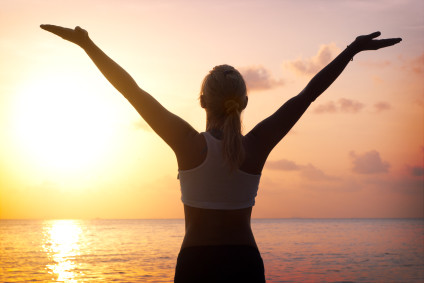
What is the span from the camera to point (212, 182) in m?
2.18

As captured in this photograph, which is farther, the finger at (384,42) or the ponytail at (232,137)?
the finger at (384,42)

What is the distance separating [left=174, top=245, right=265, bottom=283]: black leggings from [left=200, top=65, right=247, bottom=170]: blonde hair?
426mm

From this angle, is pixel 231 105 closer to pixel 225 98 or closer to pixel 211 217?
pixel 225 98

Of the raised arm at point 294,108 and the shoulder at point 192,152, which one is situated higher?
the raised arm at point 294,108

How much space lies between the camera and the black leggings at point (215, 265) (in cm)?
215

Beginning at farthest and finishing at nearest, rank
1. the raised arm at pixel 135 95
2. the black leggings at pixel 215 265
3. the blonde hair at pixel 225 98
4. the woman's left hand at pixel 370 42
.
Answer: the woman's left hand at pixel 370 42 → the blonde hair at pixel 225 98 → the black leggings at pixel 215 265 → the raised arm at pixel 135 95

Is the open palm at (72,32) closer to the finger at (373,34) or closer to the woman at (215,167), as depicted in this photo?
the woman at (215,167)

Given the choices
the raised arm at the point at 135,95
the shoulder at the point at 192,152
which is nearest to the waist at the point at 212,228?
the shoulder at the point at 192,152

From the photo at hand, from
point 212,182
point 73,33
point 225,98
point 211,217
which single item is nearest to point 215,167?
point 212,182

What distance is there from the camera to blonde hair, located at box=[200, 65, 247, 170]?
7.41 feet

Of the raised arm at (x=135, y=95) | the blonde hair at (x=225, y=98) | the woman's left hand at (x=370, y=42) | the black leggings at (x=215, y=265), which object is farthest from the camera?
the woman's left hand at (x=370, y=42)

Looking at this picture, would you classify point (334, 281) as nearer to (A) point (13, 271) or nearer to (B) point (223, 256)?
(A) point (13, 271)

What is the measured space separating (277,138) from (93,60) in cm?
93

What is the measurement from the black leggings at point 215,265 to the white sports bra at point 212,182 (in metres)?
0.20
